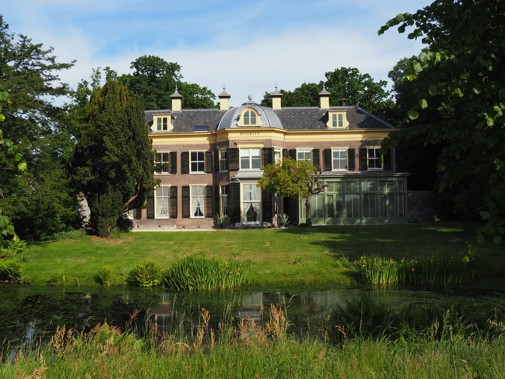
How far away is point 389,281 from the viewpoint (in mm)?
16531

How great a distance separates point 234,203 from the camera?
32375 millimetres

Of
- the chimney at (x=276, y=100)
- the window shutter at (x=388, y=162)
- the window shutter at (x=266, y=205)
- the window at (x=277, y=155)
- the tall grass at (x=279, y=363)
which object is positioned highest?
the chimney at (x=276, y=100)

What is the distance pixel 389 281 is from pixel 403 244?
5671 mm

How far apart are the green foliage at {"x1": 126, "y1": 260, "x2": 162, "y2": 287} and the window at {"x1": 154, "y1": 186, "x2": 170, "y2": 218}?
17.6 metres

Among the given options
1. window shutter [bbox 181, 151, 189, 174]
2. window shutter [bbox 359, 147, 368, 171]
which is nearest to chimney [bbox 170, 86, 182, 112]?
window shutter [bbox 181, 151, 189, 174]

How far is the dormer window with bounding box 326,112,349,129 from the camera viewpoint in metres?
35.3

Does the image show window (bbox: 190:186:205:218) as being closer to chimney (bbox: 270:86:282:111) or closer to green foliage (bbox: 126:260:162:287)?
chimney (bbox: 270:86:282:111)

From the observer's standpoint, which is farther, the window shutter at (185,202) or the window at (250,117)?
the window shutter at (185,202)

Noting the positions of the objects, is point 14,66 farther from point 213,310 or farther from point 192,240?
point 213,310

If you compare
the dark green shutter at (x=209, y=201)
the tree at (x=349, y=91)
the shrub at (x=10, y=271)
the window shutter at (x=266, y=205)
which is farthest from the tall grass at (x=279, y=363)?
the tree at (x=349, y=91)

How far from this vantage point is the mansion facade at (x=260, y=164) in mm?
32125

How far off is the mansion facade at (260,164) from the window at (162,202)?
0.07m

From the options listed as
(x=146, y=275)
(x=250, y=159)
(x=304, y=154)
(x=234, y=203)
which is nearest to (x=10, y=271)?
(x=146, y=275)

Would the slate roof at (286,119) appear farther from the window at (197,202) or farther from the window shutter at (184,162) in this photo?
the window at (197,202)
